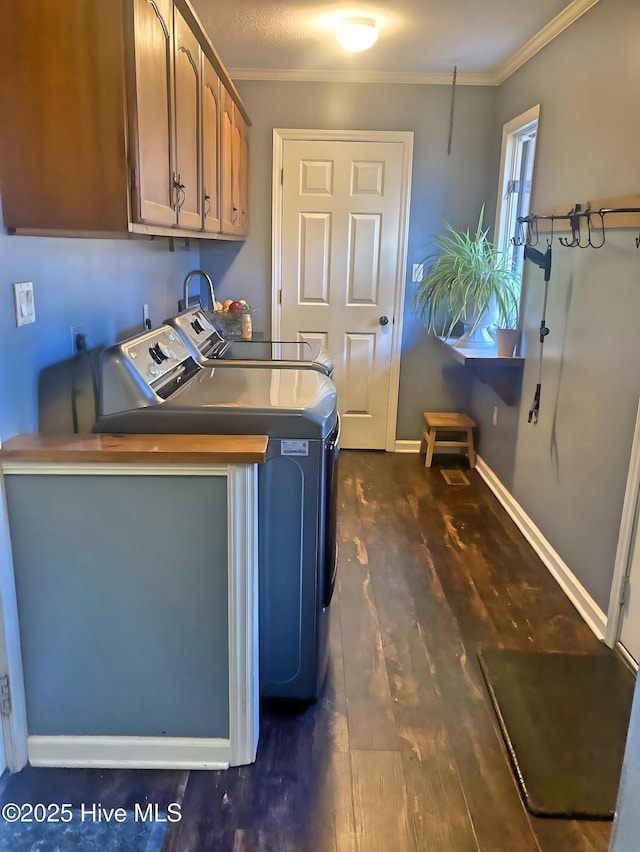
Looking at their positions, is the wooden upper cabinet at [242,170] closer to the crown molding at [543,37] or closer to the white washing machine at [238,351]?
the white washing machine at [238,351]

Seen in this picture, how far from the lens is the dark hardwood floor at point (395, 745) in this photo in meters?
1.59

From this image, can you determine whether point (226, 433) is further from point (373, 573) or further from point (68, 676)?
point (373, 573)

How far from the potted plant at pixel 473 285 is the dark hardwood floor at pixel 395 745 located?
1.39m

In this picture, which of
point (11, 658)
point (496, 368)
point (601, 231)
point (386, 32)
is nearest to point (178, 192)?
point (11, 658)

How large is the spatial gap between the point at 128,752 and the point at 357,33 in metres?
3.05

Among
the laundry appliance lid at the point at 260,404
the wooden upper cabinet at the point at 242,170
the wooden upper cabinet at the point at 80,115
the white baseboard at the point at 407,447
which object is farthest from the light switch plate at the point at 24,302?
the white baseboard at the point at 407,447

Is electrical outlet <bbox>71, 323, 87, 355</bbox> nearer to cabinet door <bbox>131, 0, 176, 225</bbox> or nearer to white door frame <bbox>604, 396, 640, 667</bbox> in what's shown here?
cabinet door <bbox>131, 0, 176, 225</bbox>

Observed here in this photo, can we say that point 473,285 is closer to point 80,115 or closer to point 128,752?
point 80,115

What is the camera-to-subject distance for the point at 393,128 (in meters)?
4.12

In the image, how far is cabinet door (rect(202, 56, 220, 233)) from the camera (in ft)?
8.08

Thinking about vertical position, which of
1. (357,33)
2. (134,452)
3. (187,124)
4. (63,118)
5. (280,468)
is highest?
(357,33)

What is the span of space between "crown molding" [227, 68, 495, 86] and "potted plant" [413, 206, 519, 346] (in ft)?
2.57

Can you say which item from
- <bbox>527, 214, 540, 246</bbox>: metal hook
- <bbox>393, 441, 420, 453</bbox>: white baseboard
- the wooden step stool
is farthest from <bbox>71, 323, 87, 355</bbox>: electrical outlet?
<bbox>393, 441, 420, 453</bbox>: white baseboard

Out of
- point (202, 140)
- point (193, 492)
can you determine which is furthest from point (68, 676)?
point (202, 140)
